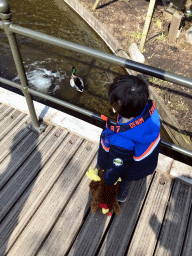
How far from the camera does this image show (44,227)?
1592 mm

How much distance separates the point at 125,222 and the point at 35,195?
2.59 ft

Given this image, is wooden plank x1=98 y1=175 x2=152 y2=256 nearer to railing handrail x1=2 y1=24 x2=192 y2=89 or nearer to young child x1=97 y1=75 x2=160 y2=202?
young child x1=97 y1=75 x2=160 y2=202

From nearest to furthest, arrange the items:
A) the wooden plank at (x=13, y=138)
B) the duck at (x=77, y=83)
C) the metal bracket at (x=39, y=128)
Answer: the wooden plank at (x=13, y=138) → the metal bracket at (x=39, y=128) → the duck at (x=77, y=83)

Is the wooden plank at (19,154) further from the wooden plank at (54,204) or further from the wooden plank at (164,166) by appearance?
the wooden plank at (164,166)

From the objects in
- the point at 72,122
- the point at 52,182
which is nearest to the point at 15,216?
the point at 52,182

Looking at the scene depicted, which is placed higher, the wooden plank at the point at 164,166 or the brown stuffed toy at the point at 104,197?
the brown stuffed toy at the point at 104,197

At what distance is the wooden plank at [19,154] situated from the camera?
1888 millimetres

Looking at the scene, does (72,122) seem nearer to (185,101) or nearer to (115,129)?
(115,129)

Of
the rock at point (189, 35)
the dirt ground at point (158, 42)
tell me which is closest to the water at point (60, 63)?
the dirt ground at point (158, 42)

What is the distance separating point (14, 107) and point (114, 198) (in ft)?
5.18

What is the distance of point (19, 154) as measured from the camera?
2.02 m

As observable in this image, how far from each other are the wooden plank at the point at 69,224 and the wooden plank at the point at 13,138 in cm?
83

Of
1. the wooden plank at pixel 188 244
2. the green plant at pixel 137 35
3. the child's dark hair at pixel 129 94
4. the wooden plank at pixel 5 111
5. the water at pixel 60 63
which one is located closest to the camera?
the child's dark hair at pixel 129 94

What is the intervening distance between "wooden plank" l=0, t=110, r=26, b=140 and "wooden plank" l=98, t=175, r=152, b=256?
1.41 metres
